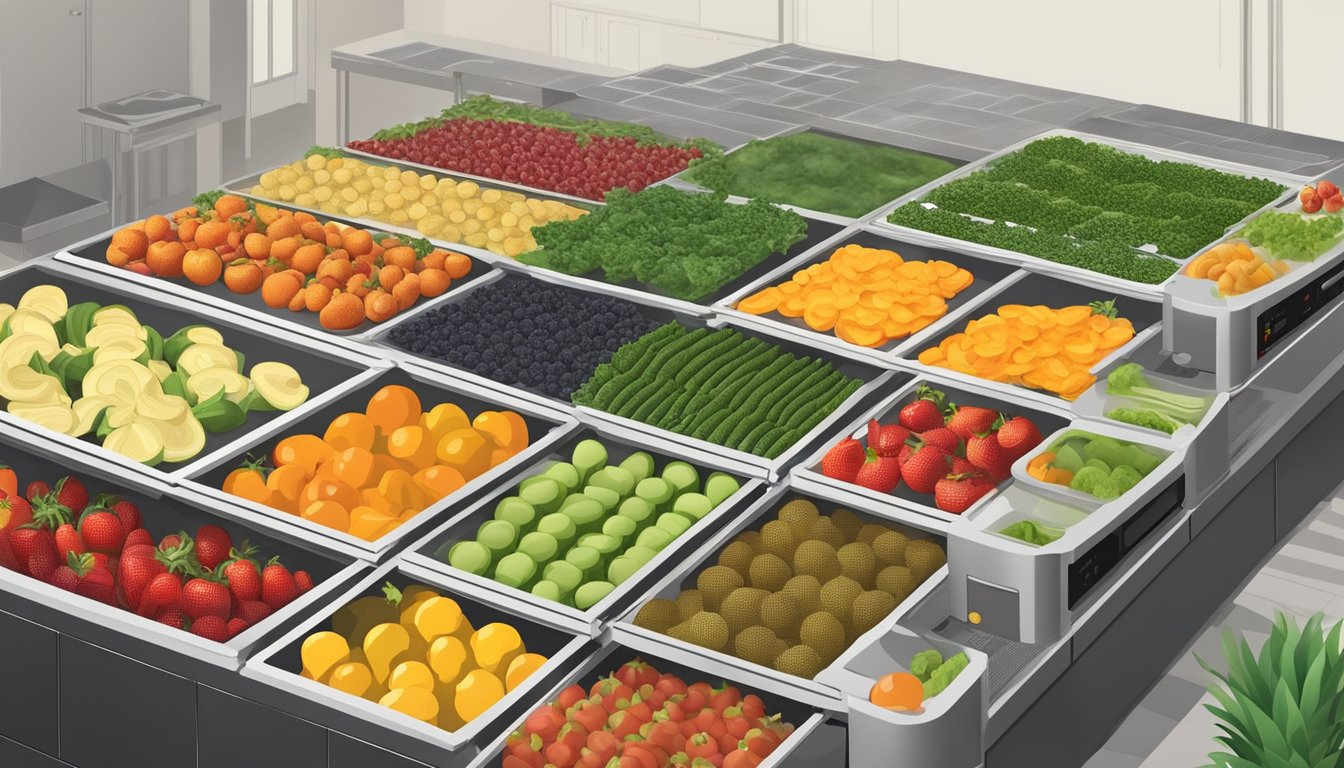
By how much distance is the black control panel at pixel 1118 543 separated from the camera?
3.78 meters

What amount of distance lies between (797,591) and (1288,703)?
40.9 inches

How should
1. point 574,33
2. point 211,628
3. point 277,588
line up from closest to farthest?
point 211,628
point 277,588
point 574,33

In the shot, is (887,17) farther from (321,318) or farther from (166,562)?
(166,562)

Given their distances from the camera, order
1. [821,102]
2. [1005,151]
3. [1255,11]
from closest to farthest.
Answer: [1005,151] → [821,102] → [1255,11]

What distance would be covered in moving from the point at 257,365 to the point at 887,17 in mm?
4949

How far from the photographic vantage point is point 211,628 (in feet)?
12.5

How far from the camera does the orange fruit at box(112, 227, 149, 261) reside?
211 inches

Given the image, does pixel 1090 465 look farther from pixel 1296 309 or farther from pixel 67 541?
pixel 67 541

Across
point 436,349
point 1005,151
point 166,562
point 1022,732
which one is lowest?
point 1022,732

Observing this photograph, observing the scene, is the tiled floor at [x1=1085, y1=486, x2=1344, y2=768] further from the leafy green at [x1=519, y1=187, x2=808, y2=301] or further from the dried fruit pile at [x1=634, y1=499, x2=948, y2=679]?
the leafy green at [x1=519, y1=187, x2=808, y2=301]

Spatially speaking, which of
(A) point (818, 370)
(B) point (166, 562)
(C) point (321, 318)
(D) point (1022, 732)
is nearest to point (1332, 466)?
(A) point (818, 370)

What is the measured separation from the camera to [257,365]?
477cm

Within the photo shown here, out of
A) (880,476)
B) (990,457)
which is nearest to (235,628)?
(880,476)

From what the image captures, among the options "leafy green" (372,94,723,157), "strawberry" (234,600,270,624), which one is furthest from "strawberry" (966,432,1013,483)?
"leafy green" (372,94,723,157)
